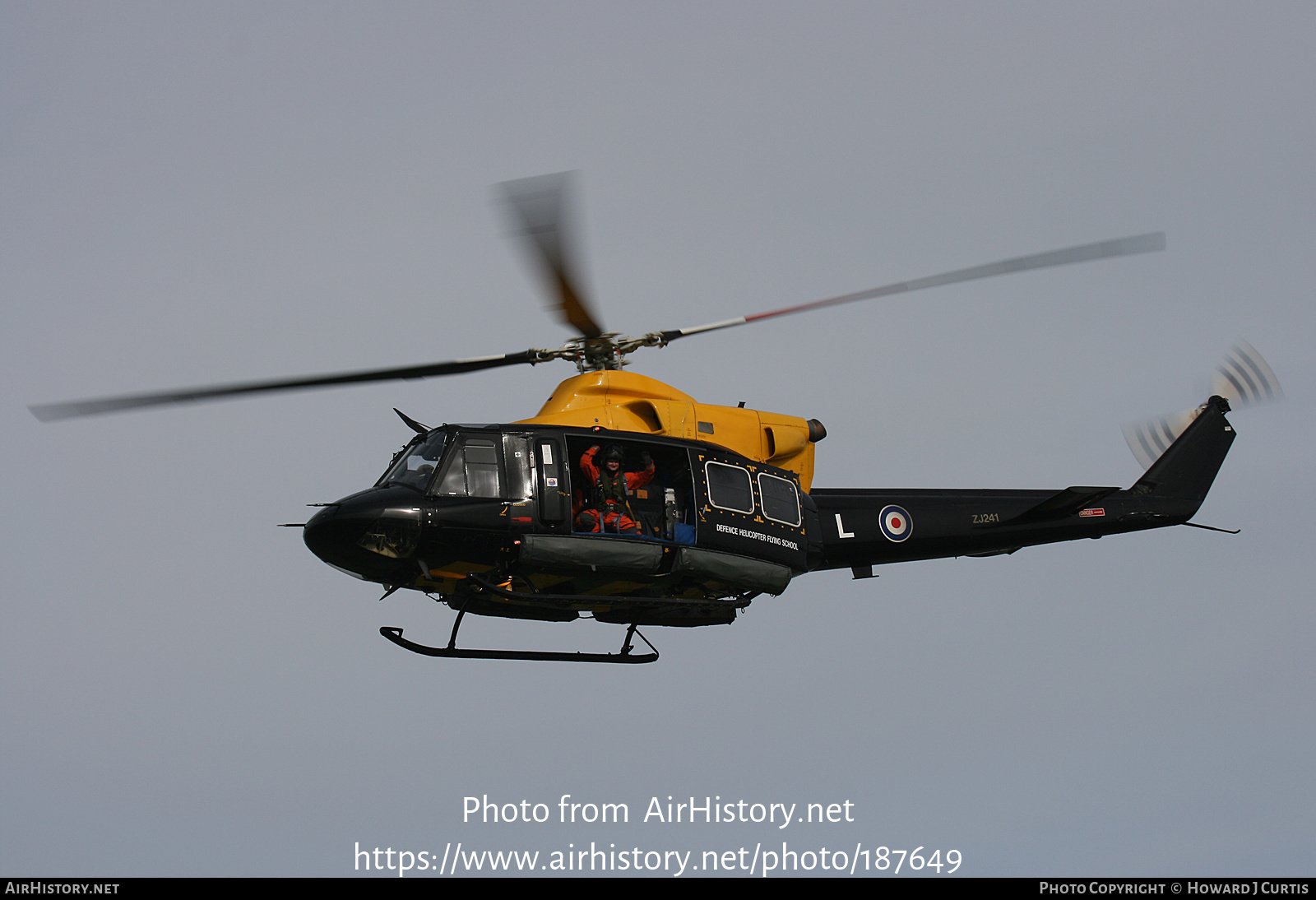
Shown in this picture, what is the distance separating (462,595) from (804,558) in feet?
15.2

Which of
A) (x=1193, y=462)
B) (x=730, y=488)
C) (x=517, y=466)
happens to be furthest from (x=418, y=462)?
(x=1193, y=462)

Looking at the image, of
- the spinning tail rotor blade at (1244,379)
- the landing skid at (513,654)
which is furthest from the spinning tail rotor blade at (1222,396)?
the landing skid at (513,654)

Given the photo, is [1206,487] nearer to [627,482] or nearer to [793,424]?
[793,424]

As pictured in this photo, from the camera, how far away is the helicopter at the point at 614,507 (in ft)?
56.1

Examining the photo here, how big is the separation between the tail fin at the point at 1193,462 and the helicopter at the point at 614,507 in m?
2.40

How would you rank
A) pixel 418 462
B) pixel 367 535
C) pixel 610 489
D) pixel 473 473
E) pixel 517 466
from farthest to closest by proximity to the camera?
pixel 610 489, pixel 418 462, pixel 517 466, pixel 473 473, pixel 367 535

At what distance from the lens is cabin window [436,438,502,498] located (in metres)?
17.3

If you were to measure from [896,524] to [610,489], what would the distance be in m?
4.71

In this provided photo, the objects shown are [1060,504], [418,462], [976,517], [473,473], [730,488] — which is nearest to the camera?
[473,473]

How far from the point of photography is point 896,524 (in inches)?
808

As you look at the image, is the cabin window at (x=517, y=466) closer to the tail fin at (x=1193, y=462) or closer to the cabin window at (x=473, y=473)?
the cabin window at (x=473, y=473)

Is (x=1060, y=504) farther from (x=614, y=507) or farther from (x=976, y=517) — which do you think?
(x=614, y=507)

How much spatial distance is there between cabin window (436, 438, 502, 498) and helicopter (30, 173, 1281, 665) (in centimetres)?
2

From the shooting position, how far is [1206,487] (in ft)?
77.1
